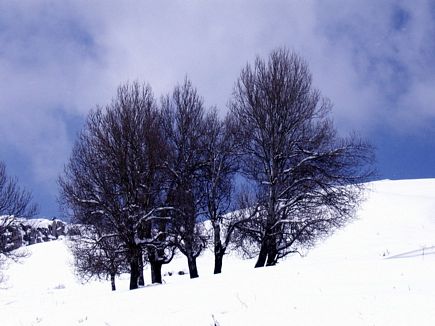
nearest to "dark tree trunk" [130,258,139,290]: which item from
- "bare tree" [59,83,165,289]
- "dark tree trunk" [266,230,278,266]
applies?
"bare tree" [59,83,165,289]

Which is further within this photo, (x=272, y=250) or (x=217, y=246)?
(x=217, y=246)

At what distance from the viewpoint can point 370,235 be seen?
23.2 metres

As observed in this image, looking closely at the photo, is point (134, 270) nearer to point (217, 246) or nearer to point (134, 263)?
point (134, 263)

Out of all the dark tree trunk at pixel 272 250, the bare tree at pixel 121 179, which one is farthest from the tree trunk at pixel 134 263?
the dark tree trunk at pixel 272 250

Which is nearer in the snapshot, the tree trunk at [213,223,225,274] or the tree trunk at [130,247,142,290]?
the tree trunk at [130,247,142,290]

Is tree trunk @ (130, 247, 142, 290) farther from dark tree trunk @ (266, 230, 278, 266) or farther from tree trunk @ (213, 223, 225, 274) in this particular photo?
dark tree trunk @ (266, 230, 278, 266)

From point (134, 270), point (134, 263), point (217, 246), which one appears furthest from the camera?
point (217, 246)

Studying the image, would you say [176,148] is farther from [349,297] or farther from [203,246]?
[349,297]

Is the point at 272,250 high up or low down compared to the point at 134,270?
up

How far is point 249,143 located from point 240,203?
8.60 feet

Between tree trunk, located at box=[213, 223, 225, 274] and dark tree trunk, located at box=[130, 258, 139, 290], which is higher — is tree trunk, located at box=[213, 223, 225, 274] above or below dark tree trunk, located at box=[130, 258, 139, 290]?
above

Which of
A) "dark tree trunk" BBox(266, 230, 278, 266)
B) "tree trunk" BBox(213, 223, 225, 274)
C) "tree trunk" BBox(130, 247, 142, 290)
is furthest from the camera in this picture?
"tree trunk" BBox(213, 223, 225, 274)

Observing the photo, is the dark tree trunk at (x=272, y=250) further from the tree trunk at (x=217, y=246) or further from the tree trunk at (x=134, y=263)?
the tree trunk at (x=134, y=263)

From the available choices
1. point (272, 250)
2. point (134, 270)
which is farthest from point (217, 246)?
point (134, 270)
